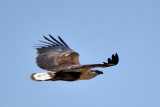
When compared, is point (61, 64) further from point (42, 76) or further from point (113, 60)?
point (113, 60)

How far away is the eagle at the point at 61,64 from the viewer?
11145mm

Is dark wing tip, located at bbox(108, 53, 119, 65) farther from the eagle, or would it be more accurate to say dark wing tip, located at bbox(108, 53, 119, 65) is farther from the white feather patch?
the white feather patch

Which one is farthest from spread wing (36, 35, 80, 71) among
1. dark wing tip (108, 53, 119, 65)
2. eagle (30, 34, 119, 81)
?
dark wing tip (108, 53, 119, 65)

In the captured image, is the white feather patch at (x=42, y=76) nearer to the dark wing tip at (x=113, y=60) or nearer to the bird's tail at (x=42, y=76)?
the bird's tail at (x=42, y=76)

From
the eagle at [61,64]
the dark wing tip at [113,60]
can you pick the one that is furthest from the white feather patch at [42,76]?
the dark wing tip at [113,60]

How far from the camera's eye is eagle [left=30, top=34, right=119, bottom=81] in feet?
36.6

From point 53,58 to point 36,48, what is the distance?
0.76 m

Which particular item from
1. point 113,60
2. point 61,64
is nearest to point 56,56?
point 61,64

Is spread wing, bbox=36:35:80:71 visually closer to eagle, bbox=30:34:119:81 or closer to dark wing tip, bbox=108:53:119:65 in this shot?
eagle, bbox=30:34:119:81

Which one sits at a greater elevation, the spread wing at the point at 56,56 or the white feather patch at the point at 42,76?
the spread wing at the point at 56,56

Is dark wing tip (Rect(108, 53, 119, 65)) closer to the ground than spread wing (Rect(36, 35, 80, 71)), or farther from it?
closer to the ground

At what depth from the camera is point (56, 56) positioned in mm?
13422

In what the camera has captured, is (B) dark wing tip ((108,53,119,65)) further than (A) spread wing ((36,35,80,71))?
No

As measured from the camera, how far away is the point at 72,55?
13.3m
